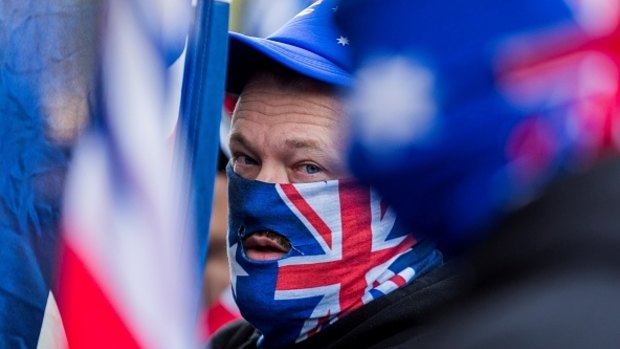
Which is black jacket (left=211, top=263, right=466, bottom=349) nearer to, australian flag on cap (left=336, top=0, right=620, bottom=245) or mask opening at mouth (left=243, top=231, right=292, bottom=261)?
mask opening at mouth (left=243, top=231, right=292, bottom=261)

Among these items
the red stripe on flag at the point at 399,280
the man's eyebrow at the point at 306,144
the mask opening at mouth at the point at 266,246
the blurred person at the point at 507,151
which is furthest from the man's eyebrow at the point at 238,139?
the blurred person at the point at 507,151

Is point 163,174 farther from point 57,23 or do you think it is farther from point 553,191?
point 553,191

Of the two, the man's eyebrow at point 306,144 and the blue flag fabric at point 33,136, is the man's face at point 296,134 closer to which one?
the man's eyebrow at point 306,144

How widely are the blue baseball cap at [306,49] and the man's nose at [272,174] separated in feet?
0.71

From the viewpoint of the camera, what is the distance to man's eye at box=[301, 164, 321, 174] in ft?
8.56

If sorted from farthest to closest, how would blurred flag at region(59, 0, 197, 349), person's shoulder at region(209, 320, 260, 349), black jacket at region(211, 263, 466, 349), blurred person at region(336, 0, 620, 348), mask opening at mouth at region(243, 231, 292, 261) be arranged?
person's shoulder at region(209, 320, 260, 349) < mask opening at mouth at region(243, 231, 292, 261) < black jacket at region(211, 263, 466, 349) < blurred flag at region(59, 0, 197, 349) < blurred person at region(336, 0, 620, 348)

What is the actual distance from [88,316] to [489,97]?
829 millimetres

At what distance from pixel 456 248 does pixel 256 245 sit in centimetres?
141

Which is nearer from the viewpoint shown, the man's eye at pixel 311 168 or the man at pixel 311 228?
the man at pixel 311 228

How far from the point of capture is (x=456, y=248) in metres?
1.15

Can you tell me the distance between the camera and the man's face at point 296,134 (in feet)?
8.55

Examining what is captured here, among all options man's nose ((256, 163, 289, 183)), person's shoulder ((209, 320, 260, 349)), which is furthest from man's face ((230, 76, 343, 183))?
person's shoulder ((209, 320, 260, 349))

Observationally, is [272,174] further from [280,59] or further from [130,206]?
[130,206]

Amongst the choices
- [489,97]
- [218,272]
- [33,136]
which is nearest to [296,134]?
[33,136]
